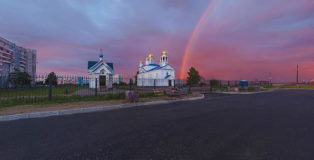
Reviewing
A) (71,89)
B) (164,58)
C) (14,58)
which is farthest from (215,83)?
(14,58)

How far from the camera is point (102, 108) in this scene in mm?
7129

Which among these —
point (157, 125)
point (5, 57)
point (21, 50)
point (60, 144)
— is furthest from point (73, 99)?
point (21, 50)

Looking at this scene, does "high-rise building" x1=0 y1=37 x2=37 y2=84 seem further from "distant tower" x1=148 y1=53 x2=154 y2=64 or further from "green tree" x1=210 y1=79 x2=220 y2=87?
"green tree" x1=210 y1=79 x2=220 y2=87

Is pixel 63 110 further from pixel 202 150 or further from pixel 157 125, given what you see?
pixel 202 150

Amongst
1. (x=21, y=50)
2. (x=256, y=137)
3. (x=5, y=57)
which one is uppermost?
(x=21, y=50)

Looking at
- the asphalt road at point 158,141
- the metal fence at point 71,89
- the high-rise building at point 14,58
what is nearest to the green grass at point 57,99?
the metal fence at point 71,89

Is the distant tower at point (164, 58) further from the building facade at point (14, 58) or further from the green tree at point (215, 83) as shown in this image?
the building facade at point (14, 58)

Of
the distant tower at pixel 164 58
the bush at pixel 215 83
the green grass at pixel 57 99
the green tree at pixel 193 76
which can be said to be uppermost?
the distant tower at pixel 164 58

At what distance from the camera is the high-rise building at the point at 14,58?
43875mm

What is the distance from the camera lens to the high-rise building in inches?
1727

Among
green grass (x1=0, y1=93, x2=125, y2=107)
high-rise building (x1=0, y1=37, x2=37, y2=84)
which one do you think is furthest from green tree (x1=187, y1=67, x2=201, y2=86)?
high-rise building (x1=0, y1=37, x2=37, y2=84)

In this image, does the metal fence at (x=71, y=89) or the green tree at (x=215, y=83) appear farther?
the green tree at (x=215, y=83)

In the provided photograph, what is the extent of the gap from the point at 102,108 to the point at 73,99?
3.81 meters

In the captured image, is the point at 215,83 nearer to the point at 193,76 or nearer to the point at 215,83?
the point at 215,83
